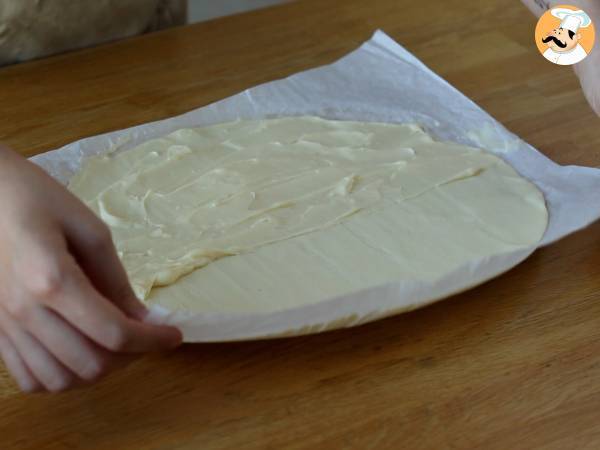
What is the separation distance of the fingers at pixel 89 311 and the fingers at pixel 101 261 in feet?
0.09

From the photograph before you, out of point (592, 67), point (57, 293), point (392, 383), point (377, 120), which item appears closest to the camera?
point (57, 293)

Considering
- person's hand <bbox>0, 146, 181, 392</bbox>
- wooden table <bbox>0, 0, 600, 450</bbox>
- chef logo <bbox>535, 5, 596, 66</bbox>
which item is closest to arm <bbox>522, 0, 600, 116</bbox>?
chef logo <bbox>535, 5, 596, 66</bbox>

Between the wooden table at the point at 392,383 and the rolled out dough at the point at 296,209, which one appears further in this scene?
the rolled out dough at the point at 296,209

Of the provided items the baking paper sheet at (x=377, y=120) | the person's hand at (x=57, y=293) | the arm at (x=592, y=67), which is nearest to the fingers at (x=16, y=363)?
the person's hand at (x=57, y=293)

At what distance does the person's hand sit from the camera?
602 mm

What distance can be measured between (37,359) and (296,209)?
1.27 feet

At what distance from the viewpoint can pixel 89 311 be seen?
1.97ft

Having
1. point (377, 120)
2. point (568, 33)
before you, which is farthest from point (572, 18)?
point (377, 120)

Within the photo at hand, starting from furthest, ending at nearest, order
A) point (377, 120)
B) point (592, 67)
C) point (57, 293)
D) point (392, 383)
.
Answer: point (377, 120)
point (592, 67)
point (392, 383)
point (57, 293)

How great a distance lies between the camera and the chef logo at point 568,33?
3.13ft

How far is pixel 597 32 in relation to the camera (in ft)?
3.06

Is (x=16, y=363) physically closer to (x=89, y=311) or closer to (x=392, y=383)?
(x=89, y=311)

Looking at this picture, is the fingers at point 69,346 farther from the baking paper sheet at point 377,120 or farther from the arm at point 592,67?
the arm at point 592,67

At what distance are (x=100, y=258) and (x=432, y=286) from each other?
1.08 feet
